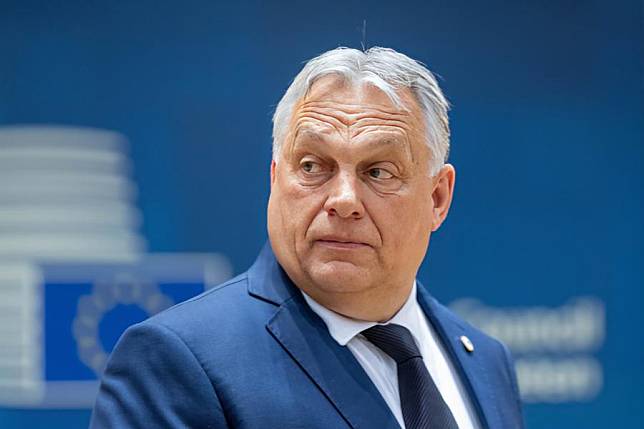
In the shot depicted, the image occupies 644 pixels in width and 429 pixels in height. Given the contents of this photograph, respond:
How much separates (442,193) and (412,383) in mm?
539

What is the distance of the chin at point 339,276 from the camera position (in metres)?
2.44

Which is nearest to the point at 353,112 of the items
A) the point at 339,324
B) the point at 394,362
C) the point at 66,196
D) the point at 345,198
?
the point at 345,198

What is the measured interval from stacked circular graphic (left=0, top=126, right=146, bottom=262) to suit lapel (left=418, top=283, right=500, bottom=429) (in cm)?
233

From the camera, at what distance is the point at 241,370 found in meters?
2.30

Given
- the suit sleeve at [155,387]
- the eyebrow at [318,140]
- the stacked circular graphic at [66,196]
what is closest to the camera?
the suit sleeve at [155,387]

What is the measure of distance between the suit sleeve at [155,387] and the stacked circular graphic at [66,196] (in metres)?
2.72

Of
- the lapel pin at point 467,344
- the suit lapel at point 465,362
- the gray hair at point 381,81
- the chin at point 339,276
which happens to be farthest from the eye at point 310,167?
the lapel pin at point 467,344

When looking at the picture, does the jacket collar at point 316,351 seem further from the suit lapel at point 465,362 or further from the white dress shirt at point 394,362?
the suit lapel at point 465,362

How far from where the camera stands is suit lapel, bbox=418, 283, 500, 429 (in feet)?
9.11

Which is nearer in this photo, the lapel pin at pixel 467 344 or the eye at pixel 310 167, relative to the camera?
the eye at pixel 310 167

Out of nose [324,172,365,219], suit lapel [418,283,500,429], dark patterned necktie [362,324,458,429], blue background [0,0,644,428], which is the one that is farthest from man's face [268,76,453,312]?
blue background [0,0,644,428]

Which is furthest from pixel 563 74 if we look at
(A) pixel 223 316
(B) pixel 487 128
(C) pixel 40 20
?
(A) pixel 223 316

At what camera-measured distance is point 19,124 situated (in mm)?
4922

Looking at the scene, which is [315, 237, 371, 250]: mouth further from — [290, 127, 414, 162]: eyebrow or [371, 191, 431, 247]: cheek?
[290, 127, 414, 162]: eyebrow
